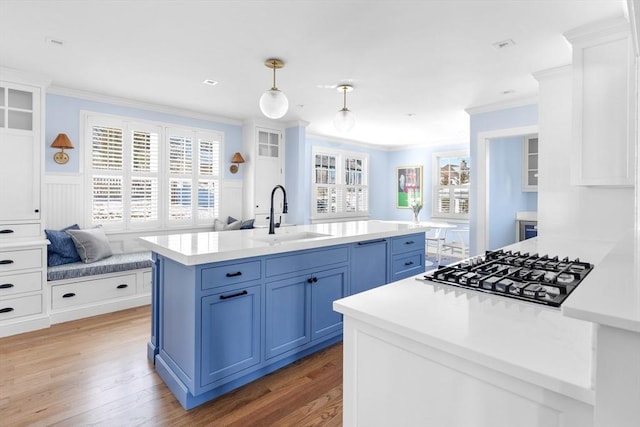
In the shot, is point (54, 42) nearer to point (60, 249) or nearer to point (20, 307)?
point (60, 249)

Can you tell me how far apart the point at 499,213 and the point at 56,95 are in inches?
253

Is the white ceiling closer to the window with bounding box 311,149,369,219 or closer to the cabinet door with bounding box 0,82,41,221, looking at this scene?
the cabinet door with bounding box 0,82,41,221

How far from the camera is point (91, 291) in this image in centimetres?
352

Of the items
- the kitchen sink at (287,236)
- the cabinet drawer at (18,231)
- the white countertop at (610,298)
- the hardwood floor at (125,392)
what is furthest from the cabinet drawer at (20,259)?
the white countertop at (610,298)

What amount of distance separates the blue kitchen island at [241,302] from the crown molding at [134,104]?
107 inches

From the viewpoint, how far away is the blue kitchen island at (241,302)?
194cm

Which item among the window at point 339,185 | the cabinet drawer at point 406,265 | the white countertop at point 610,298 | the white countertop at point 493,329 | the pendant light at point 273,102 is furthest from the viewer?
the window at point 339,185

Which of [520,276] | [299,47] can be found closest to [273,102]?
[299,47]

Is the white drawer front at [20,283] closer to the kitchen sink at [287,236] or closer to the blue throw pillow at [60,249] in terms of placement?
the blue throw pillow at [60,249]

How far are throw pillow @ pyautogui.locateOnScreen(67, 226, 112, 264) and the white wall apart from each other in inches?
173

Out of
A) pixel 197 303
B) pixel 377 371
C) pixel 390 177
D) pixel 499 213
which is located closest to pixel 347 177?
pixel 390 177

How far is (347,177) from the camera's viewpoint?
7.46 m

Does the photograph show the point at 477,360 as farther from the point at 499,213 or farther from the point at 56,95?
the point at 499,213

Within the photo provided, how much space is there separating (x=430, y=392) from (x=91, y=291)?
3762 mm
